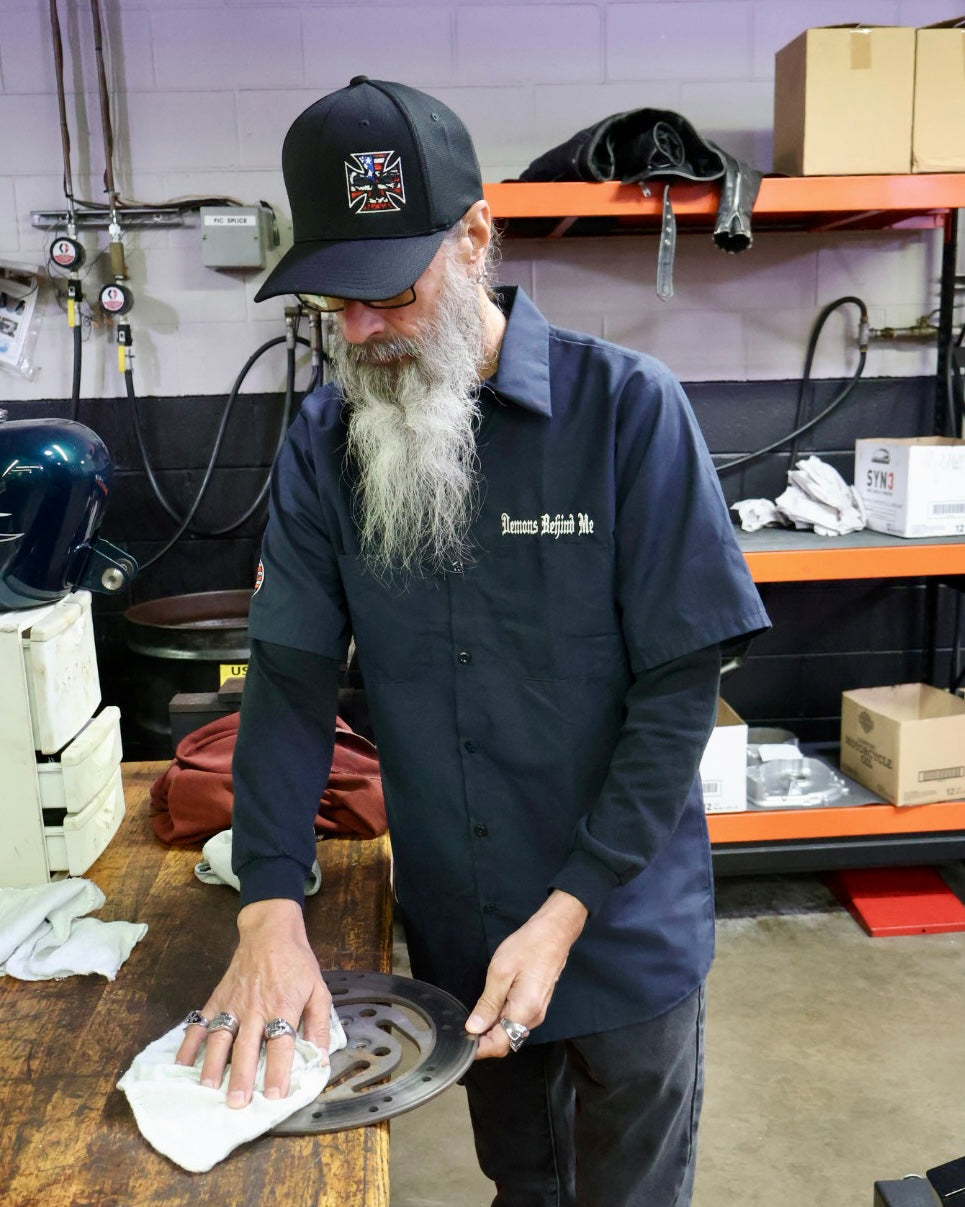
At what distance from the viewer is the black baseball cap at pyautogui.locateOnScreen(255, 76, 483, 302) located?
3.70 feet

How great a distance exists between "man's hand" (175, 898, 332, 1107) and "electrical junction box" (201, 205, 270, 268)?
87.4 inches

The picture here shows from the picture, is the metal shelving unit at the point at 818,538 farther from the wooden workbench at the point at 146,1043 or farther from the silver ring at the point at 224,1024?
the silver ring at the point at 224,1024

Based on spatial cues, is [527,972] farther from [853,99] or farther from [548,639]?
[853,99]

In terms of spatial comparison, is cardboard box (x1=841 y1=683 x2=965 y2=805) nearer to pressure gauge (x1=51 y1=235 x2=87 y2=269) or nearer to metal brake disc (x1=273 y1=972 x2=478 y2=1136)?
metal brake disc (x1=273 y1=972 x2=478 y2=1136)

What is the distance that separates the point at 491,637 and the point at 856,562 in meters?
1.73

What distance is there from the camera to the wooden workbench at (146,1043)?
36.2 inches

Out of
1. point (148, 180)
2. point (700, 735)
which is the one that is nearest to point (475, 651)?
point (700, 735)

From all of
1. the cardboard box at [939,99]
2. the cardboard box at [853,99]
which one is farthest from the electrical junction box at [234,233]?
the cardboard box at [939,99]

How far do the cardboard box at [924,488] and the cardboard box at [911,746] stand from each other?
18.5 inches

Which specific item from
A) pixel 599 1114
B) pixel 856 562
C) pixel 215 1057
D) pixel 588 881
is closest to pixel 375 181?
pixel 588 881

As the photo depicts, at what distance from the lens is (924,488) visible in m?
2.83

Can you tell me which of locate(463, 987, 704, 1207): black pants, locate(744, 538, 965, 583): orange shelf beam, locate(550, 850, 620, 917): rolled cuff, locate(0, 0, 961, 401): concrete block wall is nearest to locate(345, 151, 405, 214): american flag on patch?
locate(550, 850, 620, 917): rolled cuff

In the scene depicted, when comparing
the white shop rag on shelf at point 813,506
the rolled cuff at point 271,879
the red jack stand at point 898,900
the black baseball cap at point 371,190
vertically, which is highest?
the black baseball cap at point 371,190

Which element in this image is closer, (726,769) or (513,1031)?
(513,1031)
